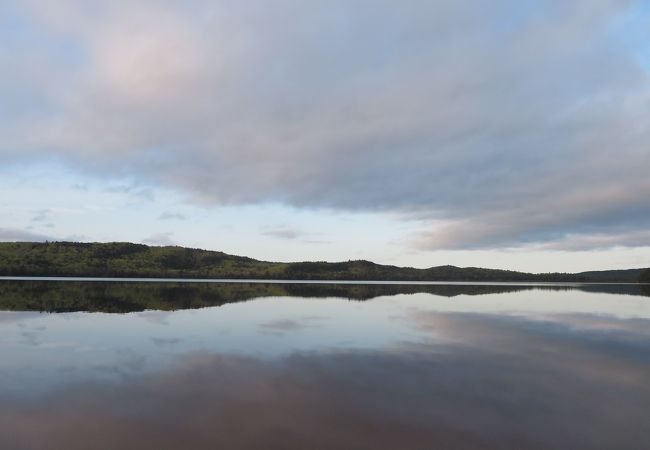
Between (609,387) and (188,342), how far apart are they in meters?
21.0

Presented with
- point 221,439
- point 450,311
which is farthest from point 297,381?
point 450,311

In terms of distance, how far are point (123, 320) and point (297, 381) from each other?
23466 millimetres

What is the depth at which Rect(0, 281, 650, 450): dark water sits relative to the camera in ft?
42.5

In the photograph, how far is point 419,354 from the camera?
82.0 ft

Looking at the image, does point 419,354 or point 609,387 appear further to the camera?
point 419,354

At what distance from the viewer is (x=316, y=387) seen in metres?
17.9

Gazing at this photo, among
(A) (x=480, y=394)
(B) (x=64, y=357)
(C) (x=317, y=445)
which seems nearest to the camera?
(C) (x=317, y=445)

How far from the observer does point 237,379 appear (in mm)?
18859

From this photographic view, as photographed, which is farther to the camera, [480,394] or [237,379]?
[237,379]

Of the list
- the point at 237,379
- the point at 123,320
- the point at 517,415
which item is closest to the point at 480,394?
the point at 517,415

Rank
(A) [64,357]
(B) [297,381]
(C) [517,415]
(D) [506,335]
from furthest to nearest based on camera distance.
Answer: (D) [506,335] < (A) [64,357] < (B) [297,381] < (C) [517,415]

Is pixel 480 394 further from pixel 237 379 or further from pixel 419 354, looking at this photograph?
pixel 237 379

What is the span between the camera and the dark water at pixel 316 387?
1295 centimetres

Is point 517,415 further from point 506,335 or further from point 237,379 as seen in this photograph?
point 506,335
